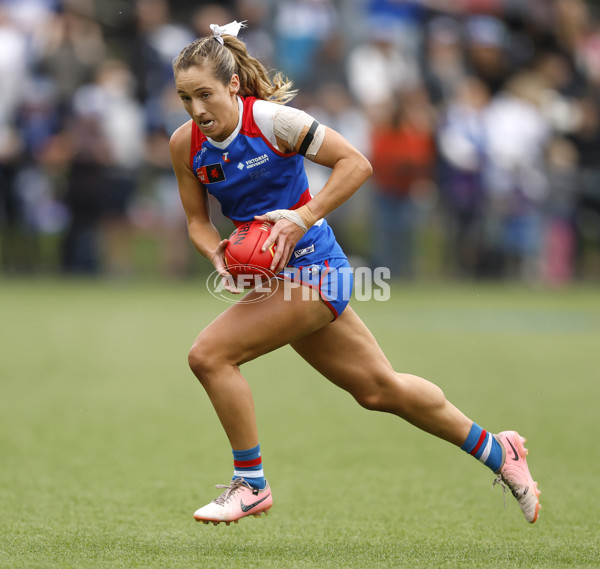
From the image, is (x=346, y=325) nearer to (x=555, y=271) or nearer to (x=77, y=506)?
(x=77, y=506)

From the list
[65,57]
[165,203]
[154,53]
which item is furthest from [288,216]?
[65,57]

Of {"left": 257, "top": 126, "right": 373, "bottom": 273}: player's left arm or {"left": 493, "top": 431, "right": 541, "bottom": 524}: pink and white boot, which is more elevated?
{"left": 257, "top": 126, "right": 373, "bottom": 273}: player's left arm

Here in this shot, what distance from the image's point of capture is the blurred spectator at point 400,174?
1373 cm

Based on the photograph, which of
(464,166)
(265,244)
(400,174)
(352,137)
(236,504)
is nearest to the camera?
(265,244)

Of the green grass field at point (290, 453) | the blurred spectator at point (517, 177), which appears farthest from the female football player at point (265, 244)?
the blurred spectator at point (517, 177)

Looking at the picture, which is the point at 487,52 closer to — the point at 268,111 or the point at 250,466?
the point at 268,111

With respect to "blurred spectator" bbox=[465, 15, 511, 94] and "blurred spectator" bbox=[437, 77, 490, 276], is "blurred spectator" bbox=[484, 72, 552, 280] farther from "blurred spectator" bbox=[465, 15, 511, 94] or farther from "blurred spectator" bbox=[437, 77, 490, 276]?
"blurred spectator" bbox=[465, 15, 511, 94]

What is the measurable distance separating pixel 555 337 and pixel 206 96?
717cm

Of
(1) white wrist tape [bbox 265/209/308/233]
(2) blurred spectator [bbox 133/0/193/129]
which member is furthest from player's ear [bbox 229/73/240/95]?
(2) blurred spectator [bbox 133/0/193/129]

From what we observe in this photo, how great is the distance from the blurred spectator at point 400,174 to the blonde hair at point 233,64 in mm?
9107

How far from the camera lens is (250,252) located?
4.34 meters

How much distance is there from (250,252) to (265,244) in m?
0.08

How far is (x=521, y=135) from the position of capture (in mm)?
14484

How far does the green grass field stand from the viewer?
438 cm
